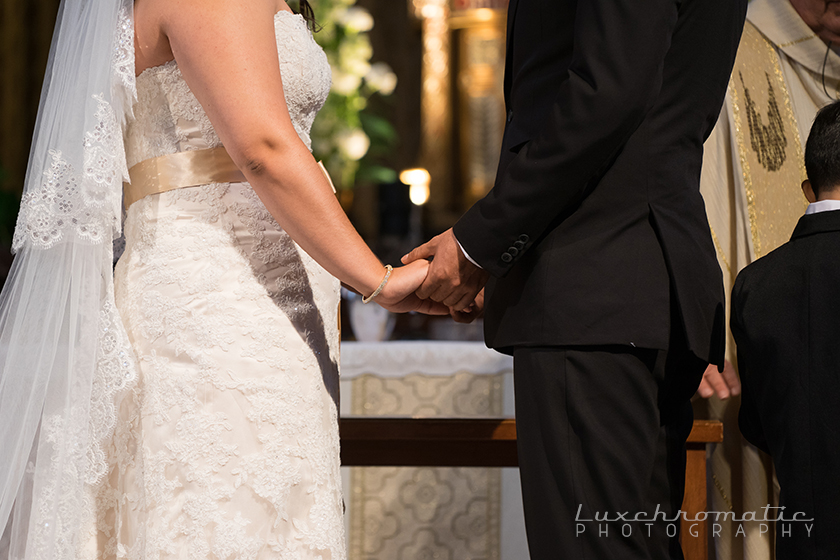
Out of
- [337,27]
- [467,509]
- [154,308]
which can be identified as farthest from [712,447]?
[337,27]

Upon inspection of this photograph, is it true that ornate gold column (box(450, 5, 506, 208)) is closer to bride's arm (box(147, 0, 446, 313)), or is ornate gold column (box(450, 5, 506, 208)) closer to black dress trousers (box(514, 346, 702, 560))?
bride's arm (box(147, 0, 446, 313))

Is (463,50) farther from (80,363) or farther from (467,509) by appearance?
(80,363)

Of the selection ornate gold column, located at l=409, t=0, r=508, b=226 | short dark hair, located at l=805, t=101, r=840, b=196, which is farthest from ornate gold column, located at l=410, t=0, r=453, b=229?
short dark hair, located at l=805, t=101, r=840, b=196

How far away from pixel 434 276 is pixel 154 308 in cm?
52

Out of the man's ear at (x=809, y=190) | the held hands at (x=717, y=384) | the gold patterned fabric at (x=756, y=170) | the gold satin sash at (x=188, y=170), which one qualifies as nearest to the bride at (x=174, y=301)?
the gold satin sash at (x=188, y=170)

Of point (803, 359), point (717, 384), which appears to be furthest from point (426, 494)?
point (803, 359)

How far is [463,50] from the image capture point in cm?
665

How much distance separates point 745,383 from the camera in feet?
5.87

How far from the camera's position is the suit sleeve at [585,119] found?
1.24 m

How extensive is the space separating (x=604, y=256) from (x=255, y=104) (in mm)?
652

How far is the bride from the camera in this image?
1344 mm

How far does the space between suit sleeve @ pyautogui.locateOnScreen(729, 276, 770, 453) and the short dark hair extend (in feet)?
0.92

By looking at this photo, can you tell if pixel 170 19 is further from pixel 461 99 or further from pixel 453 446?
pixel 461 99

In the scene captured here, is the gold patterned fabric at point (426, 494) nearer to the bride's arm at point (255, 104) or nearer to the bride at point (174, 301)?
the bride at point (174, 301)
